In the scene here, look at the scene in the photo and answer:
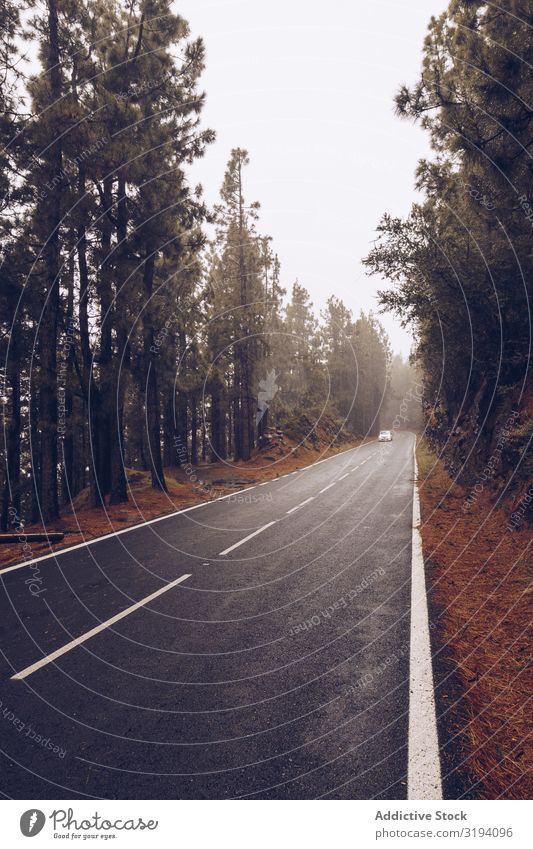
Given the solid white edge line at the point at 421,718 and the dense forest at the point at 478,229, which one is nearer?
the solid white edge line at the point at 421,718

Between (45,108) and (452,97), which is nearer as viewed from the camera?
(452,97)

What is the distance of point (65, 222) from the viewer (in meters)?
12.9

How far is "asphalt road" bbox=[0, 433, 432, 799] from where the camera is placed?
2.92m

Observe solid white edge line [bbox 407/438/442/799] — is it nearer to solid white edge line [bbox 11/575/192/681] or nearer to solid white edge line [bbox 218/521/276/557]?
solid white edge line [bbox 11/575/192/681]

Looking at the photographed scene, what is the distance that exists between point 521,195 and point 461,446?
9426 mm

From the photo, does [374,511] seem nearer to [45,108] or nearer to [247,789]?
[247,789]

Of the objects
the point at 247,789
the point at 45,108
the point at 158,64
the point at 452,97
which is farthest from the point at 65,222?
the point at 247,789

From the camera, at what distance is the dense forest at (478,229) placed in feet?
23.3

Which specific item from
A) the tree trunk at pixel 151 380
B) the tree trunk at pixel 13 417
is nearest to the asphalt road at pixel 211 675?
the tree trunk at pixel 151 380

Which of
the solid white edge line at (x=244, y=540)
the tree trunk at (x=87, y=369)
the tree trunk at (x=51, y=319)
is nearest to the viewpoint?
the solid white edge line at (x=244, y=540)

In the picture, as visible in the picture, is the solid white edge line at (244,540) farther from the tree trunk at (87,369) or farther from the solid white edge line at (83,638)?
the tree trunk at (87,369)

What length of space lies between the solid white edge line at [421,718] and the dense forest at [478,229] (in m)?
4.26

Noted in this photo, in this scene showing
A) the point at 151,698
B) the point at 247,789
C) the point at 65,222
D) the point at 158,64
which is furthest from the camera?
the point at 158,64

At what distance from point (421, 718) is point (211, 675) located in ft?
6.29
